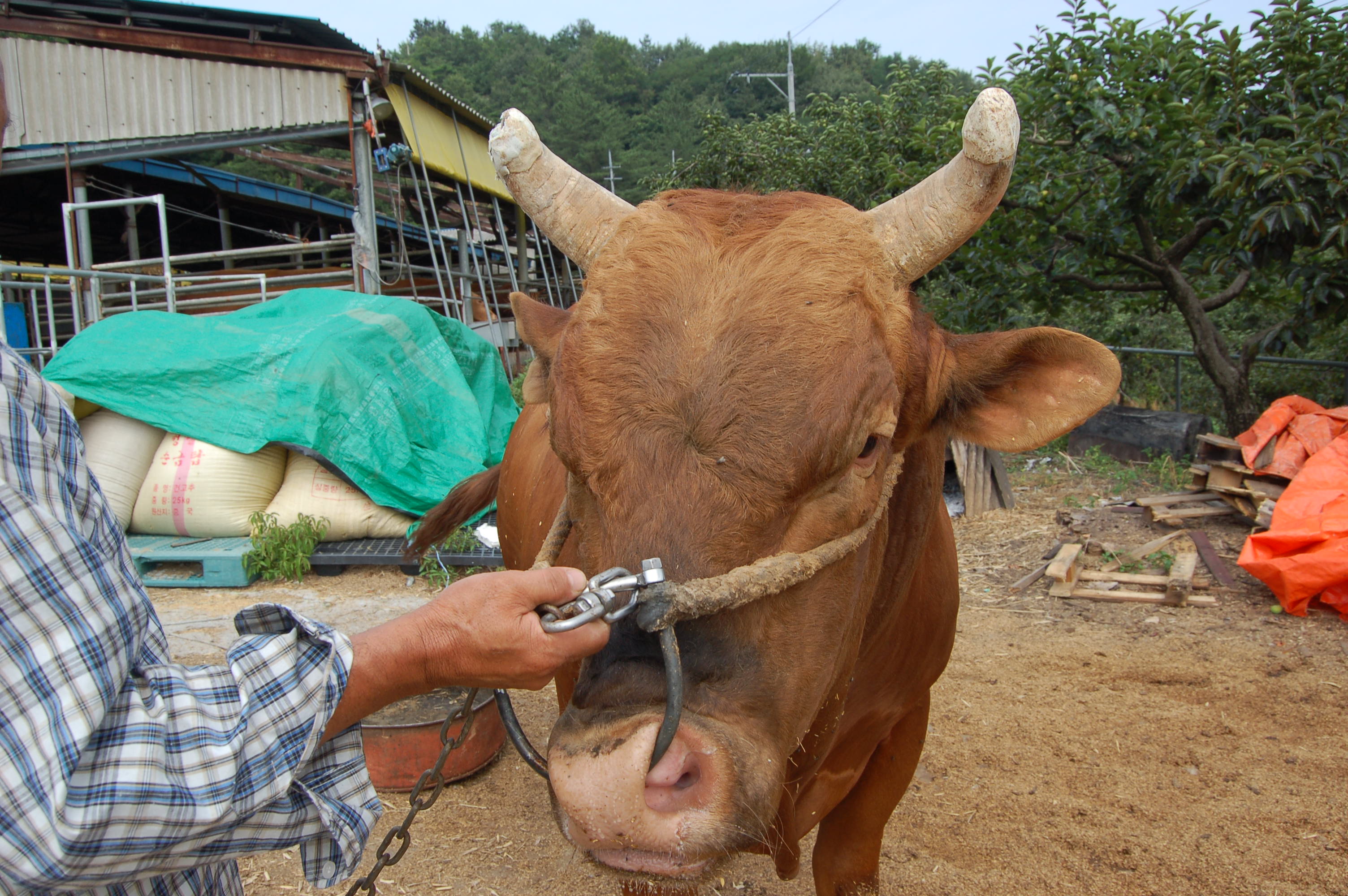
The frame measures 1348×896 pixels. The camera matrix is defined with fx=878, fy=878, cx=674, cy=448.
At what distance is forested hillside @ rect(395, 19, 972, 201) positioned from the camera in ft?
168

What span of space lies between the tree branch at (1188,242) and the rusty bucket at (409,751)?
811cm

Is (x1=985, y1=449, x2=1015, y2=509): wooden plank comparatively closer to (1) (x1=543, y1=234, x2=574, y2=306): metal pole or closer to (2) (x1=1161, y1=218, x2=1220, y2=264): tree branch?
(2) (x1=1161, y1=218, x2=1220, y2=264): tree branch

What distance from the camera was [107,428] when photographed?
21.6ft

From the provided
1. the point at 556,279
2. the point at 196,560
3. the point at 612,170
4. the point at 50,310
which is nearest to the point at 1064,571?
the point at 196,560

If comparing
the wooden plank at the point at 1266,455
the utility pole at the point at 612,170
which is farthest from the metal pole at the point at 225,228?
the utility pole at the point at 612,170

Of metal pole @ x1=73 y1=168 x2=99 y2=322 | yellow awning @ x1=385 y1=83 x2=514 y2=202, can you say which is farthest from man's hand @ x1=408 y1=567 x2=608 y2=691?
yellow awning @ x1=385 y1=83 x2=514 y2=202

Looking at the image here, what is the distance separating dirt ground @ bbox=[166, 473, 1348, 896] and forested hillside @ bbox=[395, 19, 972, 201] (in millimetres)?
38818

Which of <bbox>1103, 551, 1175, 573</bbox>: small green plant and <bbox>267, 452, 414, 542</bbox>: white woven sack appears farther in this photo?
<bbox>267, 452, 414, 542</bbox>: white woven sack

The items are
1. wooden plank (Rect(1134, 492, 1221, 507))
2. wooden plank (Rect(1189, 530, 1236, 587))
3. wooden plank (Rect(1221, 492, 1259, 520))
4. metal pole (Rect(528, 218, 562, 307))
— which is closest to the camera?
wooden plank (Rect(1189, 530, 1236, 587))

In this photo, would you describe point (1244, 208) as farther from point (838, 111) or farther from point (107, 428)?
point (107, 428)

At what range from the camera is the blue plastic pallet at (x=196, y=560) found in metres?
6.29

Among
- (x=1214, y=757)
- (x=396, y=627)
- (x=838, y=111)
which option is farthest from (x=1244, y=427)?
(x=396, y=627)

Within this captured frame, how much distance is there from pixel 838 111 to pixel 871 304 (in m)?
13.3

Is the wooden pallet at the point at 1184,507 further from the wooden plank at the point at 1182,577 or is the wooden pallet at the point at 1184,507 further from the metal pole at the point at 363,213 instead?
the metal pole at the point at 363,213
